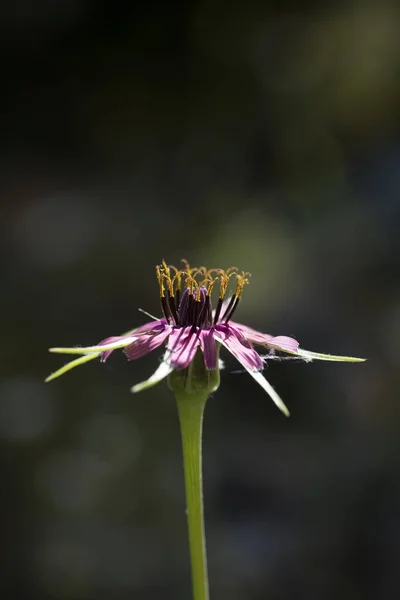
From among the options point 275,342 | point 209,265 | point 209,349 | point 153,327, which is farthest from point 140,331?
point 209,265

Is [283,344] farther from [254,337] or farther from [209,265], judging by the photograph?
[209,265]

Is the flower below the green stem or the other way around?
the other way around

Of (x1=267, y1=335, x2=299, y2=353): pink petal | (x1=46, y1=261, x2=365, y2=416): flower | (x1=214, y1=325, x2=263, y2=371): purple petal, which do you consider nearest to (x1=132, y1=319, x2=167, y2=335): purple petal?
(x1=46, y1=261, x2=365, y2=416): flower

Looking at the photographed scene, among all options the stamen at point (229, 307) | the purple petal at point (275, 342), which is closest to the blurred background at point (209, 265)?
the stamen at point (229, 307)

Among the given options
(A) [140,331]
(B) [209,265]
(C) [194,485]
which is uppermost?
(B) [209,265]

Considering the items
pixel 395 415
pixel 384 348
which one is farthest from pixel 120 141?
pixel 395 415

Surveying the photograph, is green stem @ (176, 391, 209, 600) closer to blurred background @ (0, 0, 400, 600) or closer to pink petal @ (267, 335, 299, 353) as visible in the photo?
pink petal @ (267, 335, 299, 353)

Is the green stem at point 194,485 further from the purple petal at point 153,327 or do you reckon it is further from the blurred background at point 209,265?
the blurred background at point 209,265

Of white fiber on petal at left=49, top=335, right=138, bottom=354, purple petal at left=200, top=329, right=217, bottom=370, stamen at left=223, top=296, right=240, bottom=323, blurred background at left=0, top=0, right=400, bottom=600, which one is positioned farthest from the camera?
blurred background at left=0, top=0, right=400, bottom=600

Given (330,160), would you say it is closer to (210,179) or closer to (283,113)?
(283,113)
